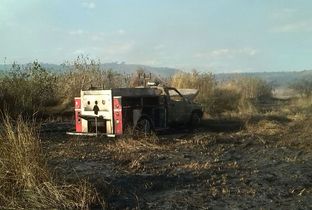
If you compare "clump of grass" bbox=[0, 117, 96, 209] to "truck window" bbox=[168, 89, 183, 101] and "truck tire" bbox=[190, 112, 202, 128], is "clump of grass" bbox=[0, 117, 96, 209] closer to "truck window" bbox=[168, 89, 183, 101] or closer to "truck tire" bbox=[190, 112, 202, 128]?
"truck window" bbox=[168, 89, 183, 101]

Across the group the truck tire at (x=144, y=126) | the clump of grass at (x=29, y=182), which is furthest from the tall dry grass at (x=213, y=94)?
the clump of grass at (x=29, y=182)

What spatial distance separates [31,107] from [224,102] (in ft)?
33.9

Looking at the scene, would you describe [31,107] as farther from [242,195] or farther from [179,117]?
Result: [242,195]

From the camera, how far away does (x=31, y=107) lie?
2311 centimetres

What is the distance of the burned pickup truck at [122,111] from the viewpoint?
16047mm

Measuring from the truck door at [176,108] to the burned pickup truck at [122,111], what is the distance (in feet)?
0.24

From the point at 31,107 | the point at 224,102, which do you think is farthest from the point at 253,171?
the point at 224,102

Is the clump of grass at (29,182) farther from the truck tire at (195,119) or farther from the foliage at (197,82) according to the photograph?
the foliage at (197,82)

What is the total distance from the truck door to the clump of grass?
1002 cm

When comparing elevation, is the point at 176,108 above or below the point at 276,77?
below

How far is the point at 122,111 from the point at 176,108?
338 centimetres

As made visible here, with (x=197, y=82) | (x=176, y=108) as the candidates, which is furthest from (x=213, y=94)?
(x=176, y=108)

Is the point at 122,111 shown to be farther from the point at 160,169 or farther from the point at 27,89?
the point at 27,89

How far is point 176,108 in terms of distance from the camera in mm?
18891
